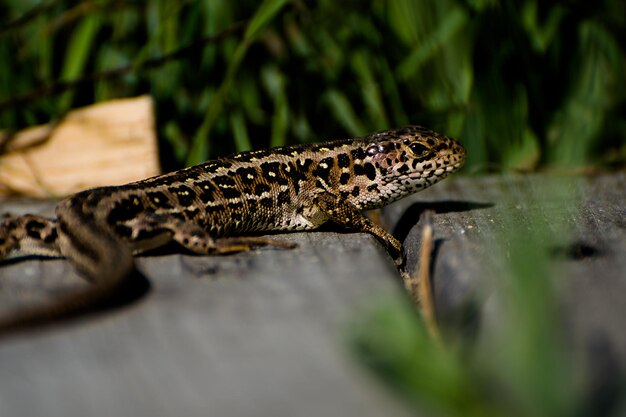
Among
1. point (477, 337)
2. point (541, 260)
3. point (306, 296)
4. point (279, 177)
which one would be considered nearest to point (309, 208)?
point (279, 177)

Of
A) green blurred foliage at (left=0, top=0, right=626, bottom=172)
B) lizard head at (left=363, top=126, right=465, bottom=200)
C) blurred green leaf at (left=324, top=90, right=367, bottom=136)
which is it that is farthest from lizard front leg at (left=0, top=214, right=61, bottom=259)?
blurred green leaf at (left=324, top=90, right=367, bottom=136)

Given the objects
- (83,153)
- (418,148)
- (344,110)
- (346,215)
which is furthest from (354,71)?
(83,153)

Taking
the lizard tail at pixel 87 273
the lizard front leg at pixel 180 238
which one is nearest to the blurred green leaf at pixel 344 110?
the lizard front leg at pixel 180 238

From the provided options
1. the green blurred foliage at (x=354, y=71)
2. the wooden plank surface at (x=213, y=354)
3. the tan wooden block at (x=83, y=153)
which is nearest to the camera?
the wooden plank surface at (x=213, y=354)

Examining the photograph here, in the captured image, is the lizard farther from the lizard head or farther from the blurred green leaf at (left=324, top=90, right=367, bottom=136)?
the blurred green leaf at (left=324, top=90, right=367, bottom=136)

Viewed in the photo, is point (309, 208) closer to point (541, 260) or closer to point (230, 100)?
point (230, 100)

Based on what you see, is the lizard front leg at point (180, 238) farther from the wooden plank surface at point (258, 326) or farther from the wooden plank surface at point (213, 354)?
the wooden plank surface at point (213, 354)
